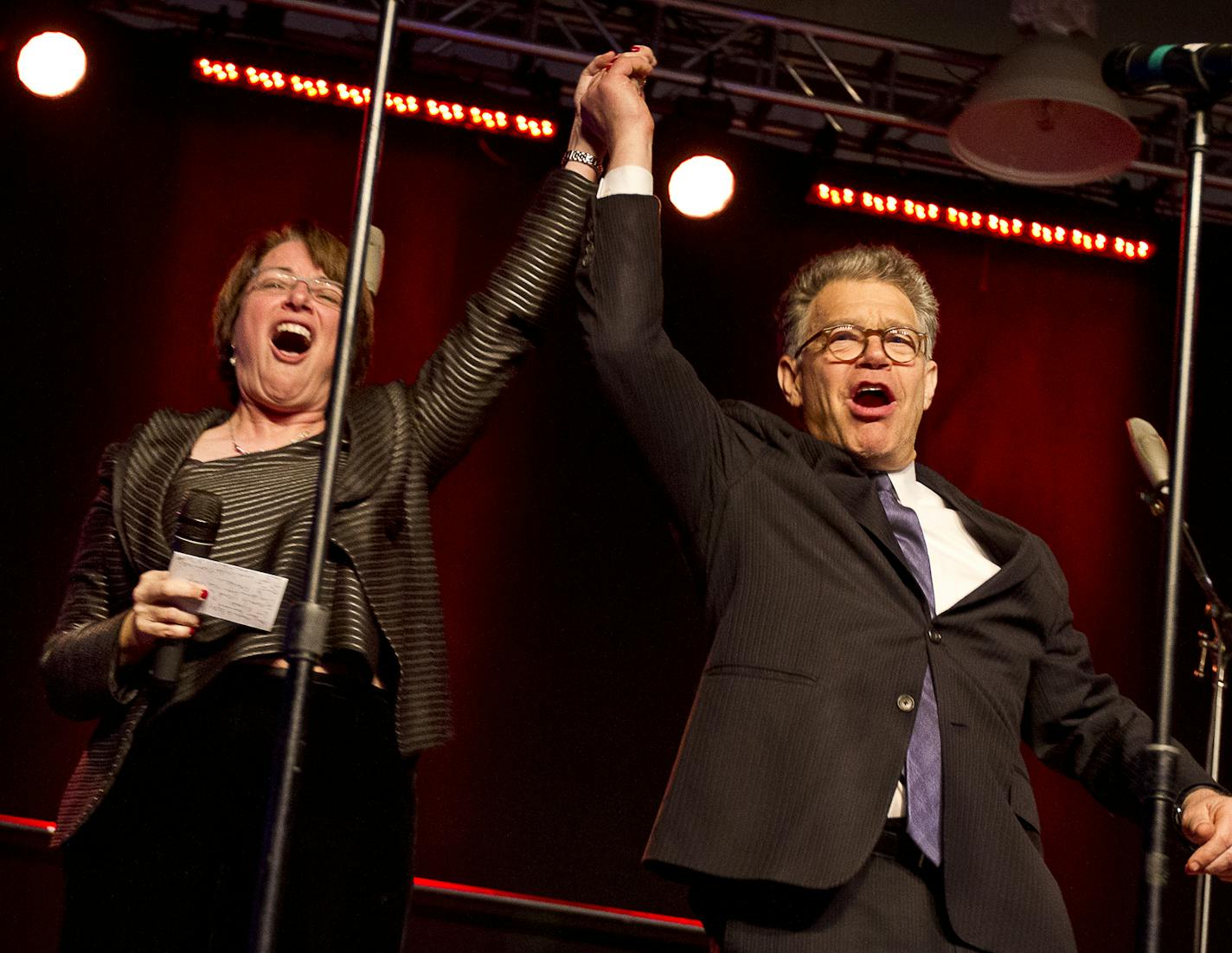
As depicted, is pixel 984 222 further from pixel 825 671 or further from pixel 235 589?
pixel 235 589

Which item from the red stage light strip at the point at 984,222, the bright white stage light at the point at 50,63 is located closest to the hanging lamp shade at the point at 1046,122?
the red stage light strip at the point at 984,222

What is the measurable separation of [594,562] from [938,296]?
5.53ft

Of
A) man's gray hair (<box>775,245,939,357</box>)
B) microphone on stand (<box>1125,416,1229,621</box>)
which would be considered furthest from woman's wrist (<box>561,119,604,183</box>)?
microphone on stand (<box>1125,416,1229,621</box>)

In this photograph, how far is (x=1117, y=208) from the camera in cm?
511

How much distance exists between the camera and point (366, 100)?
4715mm

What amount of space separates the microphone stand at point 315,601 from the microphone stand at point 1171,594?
33.2 inches

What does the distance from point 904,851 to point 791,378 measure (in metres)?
0.86

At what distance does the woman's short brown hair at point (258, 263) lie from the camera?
2.26m

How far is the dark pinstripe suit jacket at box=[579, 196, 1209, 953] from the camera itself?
1590 mm

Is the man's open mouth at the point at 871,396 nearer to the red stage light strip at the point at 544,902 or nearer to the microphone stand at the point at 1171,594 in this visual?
the microphone stand at the point at 1171,594

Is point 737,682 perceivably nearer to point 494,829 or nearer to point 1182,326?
point 1182,326

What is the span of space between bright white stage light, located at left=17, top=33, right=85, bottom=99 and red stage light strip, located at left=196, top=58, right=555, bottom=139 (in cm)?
39

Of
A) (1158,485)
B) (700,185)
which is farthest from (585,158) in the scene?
(700,185)

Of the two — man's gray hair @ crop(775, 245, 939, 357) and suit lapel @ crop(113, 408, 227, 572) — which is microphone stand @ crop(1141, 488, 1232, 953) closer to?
man's gray hair @ crop(775, 245, 939, 357)
